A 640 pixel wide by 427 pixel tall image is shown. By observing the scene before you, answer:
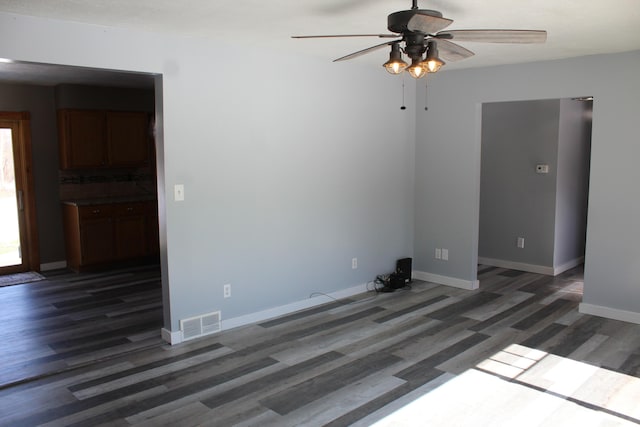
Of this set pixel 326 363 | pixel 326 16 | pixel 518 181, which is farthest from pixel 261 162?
pixel 518 181

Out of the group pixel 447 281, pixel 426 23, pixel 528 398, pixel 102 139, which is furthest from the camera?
pixel 102 139

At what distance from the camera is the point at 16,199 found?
22.1 ft

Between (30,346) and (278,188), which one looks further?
(278,188)

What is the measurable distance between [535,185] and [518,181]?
216 millimetres

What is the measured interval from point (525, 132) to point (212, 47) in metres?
4.06

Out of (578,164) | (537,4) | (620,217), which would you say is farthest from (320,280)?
(578,164)

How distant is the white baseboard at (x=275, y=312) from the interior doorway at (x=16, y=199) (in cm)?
353

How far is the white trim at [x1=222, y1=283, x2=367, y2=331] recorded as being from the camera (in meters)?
4.62

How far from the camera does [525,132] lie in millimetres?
6457

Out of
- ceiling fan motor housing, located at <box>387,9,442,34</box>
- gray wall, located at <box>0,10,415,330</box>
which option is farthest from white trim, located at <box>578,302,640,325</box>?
ceiling fan motor housing, located at <box>387,9,442,34</box>

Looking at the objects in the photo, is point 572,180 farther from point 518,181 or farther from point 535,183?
point 518,181

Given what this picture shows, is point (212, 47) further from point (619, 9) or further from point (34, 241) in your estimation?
point (34, 241)

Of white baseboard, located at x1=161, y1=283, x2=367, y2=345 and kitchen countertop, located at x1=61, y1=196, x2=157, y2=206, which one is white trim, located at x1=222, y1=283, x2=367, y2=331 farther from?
kitchen countertop, located at x1=61, y1=196, x2=157, y2=206

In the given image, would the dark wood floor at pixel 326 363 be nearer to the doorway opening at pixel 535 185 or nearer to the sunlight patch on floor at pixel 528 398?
the sunlight patch on floor at pixel 528 398
